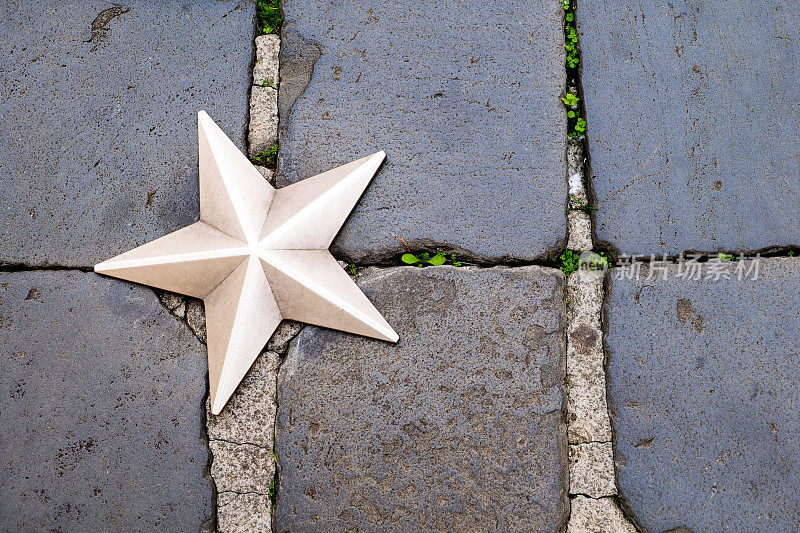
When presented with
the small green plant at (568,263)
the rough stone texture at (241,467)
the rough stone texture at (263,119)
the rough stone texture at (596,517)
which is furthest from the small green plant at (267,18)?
the rough stone texture at (596,517)

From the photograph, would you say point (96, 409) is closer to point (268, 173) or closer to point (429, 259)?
point (268, 173)

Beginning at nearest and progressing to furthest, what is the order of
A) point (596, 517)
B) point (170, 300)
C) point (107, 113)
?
point (596, 517) → point (170, 300) → point (107, 113)

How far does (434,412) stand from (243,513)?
0.67m

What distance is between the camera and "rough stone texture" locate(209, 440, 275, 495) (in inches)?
65.9

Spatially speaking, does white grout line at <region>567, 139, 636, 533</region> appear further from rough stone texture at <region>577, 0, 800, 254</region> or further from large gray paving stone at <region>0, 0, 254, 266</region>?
large gray paving stone at <region>0, 0, 254, 266</region>

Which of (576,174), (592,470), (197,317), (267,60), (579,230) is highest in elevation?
(267,60)

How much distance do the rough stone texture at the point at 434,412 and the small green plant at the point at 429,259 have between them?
28 mm

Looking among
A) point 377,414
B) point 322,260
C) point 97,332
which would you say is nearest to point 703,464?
point 377,414

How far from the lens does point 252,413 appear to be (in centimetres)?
171

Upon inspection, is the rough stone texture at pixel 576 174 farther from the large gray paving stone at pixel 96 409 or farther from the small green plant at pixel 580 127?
the large gray paving stone at pixel 96 409

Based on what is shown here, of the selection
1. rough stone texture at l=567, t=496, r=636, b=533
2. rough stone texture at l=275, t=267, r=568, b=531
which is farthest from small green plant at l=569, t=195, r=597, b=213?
rough stone texture at l=567, t=496, r=636, b=533

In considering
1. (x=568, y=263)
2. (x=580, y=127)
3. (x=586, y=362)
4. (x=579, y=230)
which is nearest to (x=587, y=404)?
(x=586, y=362)

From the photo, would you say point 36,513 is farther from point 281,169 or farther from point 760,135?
point 760,135

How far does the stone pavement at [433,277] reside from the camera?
1663mm
